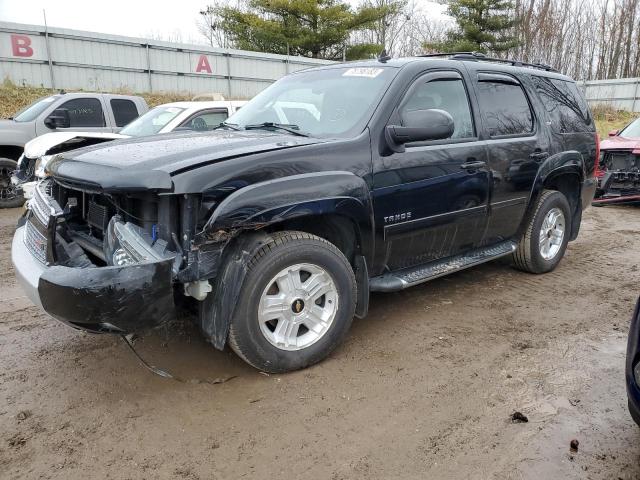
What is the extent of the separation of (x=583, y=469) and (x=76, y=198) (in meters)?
3.46

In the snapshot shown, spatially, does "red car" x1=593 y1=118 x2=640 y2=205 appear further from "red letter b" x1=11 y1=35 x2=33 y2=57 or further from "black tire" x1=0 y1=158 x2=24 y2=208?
"red letter b" x1=11 y1=35 x2=33 y2=57

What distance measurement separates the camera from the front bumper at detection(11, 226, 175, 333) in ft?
8.39

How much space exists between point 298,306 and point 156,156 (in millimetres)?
1226

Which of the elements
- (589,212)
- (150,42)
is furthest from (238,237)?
(150,42)

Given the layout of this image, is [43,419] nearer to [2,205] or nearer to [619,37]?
[2,205]

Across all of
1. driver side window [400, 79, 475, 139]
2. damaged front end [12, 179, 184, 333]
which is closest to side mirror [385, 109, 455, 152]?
driver side window [400, 79, 475, 139]

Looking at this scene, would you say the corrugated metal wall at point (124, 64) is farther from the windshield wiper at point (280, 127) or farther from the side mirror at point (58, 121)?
the windshield wiper at point (280, 127)

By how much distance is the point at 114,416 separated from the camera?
2828 millimetres

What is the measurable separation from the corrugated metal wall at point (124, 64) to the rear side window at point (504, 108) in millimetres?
16416

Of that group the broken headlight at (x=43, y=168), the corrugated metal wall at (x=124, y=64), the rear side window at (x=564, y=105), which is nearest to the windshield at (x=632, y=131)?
the rear side window at (x=564, y=105)

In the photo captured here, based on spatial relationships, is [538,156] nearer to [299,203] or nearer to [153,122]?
[299,203]

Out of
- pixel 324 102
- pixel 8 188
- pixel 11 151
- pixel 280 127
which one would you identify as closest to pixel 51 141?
pixel 8 188

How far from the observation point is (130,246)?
284 cm

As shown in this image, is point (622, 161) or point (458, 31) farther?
point (458, 31)
